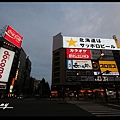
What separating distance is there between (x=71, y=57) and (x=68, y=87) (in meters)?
16.1

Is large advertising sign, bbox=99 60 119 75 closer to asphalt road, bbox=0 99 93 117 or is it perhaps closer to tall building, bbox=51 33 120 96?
tall building, bbox=51 33 120 96

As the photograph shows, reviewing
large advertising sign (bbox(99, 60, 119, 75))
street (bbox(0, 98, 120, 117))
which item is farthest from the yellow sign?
street (bbox(0, 98, 120, 117))

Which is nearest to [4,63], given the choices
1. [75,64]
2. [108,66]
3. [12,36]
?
[12,36]

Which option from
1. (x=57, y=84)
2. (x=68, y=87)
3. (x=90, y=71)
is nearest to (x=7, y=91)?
(x=57, y=84)

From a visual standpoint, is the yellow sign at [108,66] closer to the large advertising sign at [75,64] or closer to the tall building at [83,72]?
the tall building at [83,72]

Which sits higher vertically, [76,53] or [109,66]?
Answer: [76,53]

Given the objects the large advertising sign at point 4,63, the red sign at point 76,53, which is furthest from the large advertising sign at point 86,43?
the large advertising sign at point 4,63

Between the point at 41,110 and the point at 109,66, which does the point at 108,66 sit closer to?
the point at 109,66

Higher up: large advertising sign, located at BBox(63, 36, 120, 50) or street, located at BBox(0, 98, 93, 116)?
large advertising sign, located at BBox(63, 36, 120, 50)

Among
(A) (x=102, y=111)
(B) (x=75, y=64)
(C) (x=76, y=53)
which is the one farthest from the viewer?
(B) (x=75, y=64)

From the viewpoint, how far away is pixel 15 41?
39.8 meters

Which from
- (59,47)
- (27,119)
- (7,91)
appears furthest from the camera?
(59,47)

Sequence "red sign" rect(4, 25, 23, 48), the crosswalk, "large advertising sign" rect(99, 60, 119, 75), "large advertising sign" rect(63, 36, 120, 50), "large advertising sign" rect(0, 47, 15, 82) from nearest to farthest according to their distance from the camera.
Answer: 1. the crosswalk
2. "large advertising sign" rect(0, 47, 15, 82)
3. "red sign" rect(4, 25, 23, 48)
4. "large advertising sign" rect(63, 36, 120, 50)
5. "large advertising sign" rect(99, 60, 119, 75)

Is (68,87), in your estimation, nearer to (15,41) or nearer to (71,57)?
(71,57)
